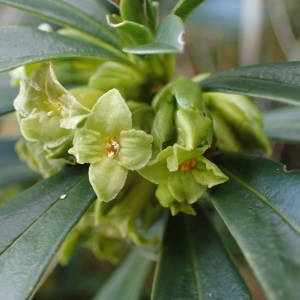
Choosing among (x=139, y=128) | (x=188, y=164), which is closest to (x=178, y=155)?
(x=188, y=164)

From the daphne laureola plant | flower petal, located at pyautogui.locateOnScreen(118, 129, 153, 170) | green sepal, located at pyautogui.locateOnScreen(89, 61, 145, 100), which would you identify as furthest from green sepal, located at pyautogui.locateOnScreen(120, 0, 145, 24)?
flower petal, located at pyautogui.locateOnScreen(118, 129, 153, 170)

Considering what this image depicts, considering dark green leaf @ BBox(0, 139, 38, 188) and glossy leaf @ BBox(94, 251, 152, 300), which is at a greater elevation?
dark green leaf @ BBox(0, 139, 38, 188)

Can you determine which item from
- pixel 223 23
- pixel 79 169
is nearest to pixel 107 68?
pixel 79 169

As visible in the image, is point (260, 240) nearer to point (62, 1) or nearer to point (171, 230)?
point (171, 230)

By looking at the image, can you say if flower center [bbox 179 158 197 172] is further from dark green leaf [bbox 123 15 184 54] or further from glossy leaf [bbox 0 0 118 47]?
glossy leaf [bbox 0 0 118 47]

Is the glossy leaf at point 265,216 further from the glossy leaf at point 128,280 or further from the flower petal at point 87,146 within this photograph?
the glossy leaf at point 128,280

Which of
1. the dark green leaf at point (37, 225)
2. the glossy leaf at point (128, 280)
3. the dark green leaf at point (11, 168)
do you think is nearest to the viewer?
the dark green leaf at point (37, 225)

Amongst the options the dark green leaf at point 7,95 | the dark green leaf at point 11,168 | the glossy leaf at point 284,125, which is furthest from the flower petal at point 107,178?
the dark green leaf at point 11,168
